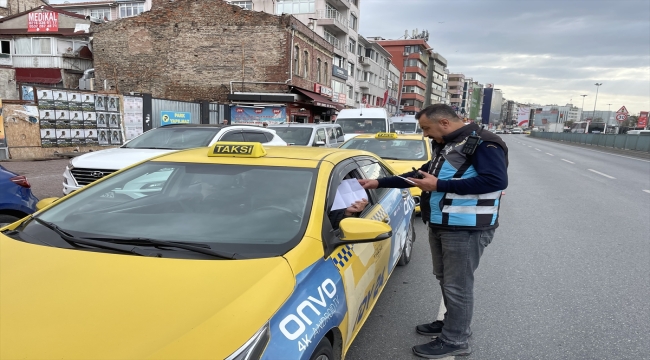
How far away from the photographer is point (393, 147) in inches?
327

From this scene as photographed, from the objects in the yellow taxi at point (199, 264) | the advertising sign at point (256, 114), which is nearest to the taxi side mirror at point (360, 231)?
the yellow taxi at point (199, 264)

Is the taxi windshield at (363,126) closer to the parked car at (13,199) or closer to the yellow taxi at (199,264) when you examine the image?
the parked car at (13,199)

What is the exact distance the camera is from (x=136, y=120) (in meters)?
18.2

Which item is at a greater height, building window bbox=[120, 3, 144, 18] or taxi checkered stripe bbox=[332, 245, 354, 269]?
building window bbox=[120, 3, 144, 18]

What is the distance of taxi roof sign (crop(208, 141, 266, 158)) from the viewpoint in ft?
9.38

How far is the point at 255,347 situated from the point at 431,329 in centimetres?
218

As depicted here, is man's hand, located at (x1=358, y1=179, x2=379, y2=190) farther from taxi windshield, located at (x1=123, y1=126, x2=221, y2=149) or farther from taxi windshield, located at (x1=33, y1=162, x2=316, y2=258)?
taxi windshield, located at (x1=123, y1=126, x2=221, y2=149)

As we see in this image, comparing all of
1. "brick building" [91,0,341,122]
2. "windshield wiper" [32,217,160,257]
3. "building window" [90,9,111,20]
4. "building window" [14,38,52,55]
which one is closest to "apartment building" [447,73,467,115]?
"building window" [90,9,111,20]

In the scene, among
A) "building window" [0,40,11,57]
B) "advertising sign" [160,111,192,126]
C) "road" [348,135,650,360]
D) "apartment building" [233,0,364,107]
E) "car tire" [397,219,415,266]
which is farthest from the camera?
"apartment building" [233,0,364,107]

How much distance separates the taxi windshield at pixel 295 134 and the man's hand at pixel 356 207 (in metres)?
8.31

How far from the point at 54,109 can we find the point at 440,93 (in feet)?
326

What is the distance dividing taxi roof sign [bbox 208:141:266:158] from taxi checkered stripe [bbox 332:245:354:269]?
3.08ft

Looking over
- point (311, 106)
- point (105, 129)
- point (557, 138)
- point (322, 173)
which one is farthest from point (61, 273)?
point (557, 138)

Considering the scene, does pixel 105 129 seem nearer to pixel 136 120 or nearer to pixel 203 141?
pixel 136 120
